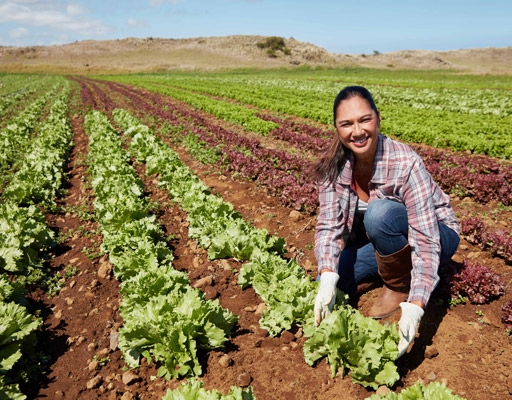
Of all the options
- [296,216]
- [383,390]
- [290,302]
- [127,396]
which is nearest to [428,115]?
[296,216]

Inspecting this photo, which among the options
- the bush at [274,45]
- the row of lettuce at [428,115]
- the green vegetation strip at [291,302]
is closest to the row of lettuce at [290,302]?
the green vegetation strip at [291,302]

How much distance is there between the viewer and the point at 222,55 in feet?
381

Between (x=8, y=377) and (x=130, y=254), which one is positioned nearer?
(x=8, y=377)

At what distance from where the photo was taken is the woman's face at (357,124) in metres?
3.53

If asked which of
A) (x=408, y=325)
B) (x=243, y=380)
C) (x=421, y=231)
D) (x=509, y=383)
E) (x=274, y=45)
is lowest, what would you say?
(x=243, y=380)

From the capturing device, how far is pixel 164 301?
13.0ft

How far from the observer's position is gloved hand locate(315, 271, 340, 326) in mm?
3668

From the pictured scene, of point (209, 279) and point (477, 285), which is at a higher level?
point (477, 285)

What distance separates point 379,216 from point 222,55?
121 m

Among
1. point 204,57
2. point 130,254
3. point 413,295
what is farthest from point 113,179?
point 204,57

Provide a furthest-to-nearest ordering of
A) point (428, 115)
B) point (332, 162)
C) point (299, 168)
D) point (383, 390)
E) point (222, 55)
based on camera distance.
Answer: point (222, 55) → point (428, 115) → point (299, 168) → point (332, 162) → point (383, 390)

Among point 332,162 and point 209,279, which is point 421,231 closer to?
point 332,162

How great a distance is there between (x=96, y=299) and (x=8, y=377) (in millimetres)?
1539

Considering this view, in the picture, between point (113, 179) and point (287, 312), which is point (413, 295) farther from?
point (113, 179)
